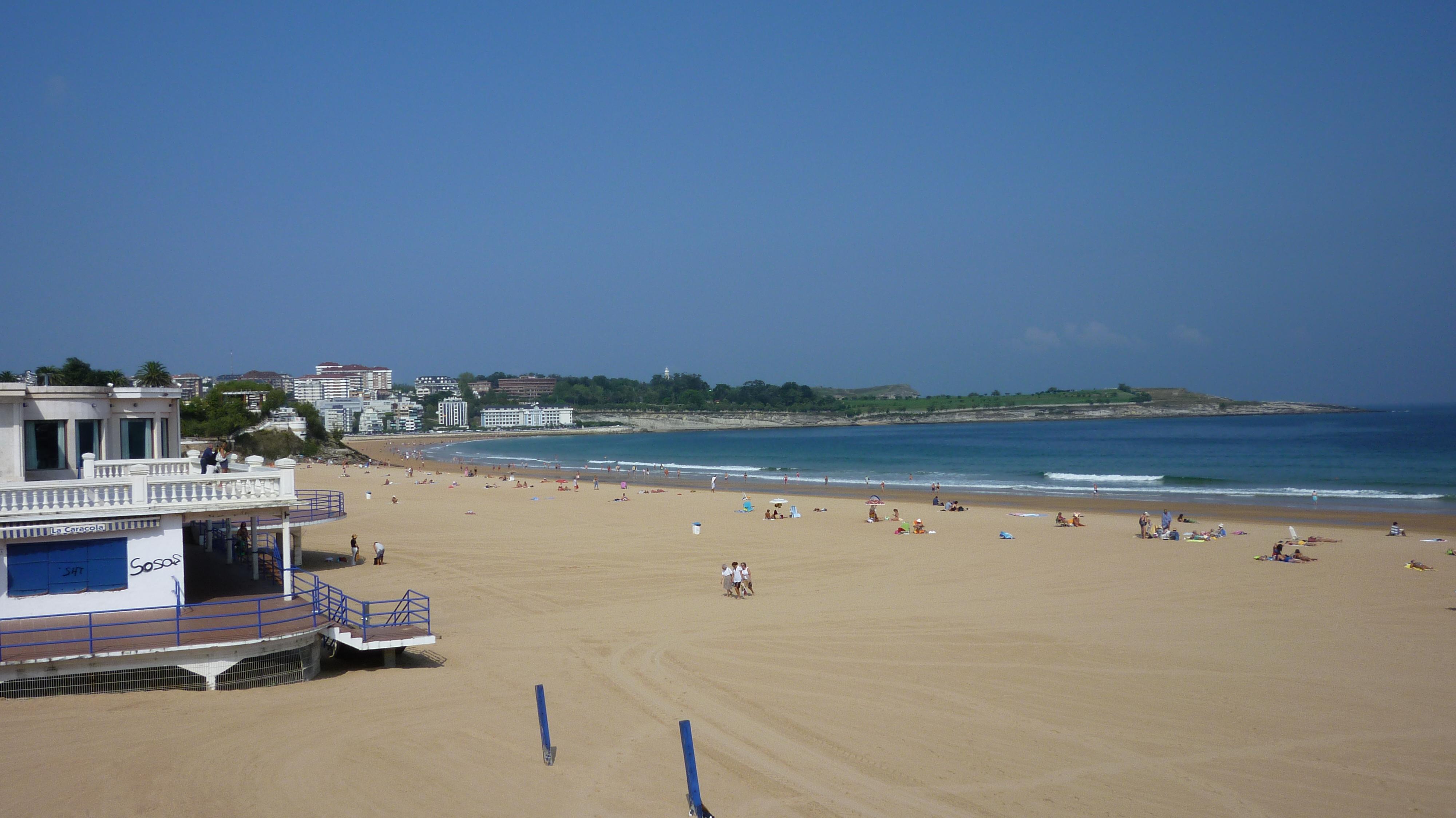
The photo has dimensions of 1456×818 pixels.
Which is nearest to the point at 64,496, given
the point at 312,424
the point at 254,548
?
the point at 254,548

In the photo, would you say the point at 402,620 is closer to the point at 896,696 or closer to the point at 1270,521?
the point at 896,696

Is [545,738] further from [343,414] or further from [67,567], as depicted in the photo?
[343,414]

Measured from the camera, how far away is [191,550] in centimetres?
1883

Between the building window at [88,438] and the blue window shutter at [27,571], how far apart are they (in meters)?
3.98

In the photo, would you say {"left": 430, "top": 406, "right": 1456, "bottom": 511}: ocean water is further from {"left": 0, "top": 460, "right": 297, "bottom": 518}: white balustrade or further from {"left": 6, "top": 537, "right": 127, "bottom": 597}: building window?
{"left": 6, "top": 537, "right": 127, "bottom": 597}: building window

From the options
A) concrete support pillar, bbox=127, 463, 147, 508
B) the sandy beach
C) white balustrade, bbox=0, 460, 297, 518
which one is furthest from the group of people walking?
concrete support pillar, bbox=127, 463, 147, 508

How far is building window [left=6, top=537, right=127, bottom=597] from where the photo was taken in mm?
11875

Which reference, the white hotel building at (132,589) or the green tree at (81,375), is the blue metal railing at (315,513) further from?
the green tree at (81,375)

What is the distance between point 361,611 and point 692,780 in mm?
10990

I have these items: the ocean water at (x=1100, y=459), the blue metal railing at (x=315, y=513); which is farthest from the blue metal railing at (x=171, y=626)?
the ocean water at (x=1100, y=459)

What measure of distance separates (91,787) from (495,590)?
11.4 metres

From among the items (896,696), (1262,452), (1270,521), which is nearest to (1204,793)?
(896,696)

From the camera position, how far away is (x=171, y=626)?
11836 millimetres

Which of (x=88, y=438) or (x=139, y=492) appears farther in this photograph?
(x=88, y=438)
